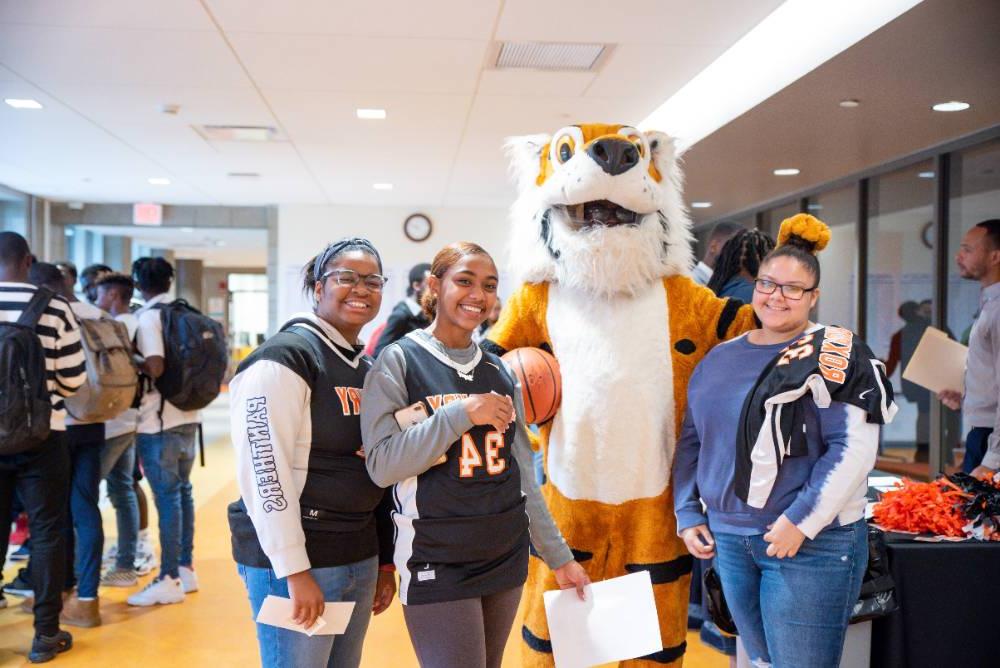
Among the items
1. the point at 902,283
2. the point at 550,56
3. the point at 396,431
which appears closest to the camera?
the point at 396,431

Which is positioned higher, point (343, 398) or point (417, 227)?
point (417, 227)

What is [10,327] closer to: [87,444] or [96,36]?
[87,444]

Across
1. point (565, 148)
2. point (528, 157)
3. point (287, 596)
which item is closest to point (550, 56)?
point (528, 157)

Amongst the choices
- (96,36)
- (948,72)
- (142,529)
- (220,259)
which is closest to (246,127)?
(96,36)

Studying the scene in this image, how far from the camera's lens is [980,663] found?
8.07ft

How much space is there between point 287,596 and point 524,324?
112 centimetres

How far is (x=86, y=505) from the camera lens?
378 cm

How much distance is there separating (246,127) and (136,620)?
3.47 metres

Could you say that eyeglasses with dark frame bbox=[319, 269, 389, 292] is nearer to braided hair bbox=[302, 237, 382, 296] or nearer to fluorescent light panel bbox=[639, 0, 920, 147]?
braided hair bbox=[302, 237, 382, 296]

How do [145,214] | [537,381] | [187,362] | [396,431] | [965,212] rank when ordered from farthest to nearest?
[145,214], [965,212], [187,362], [537,381], [396,431]

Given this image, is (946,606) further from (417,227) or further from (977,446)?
(417,227)

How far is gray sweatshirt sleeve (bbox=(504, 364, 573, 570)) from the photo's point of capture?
2.03 m

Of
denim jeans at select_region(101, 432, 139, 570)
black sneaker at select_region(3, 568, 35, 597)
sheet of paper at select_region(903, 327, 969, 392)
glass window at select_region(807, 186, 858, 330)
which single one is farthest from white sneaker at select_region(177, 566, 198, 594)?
glass window at select_region(807, 186, 858, 330)

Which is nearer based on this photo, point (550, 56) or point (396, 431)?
point (396, 431)
